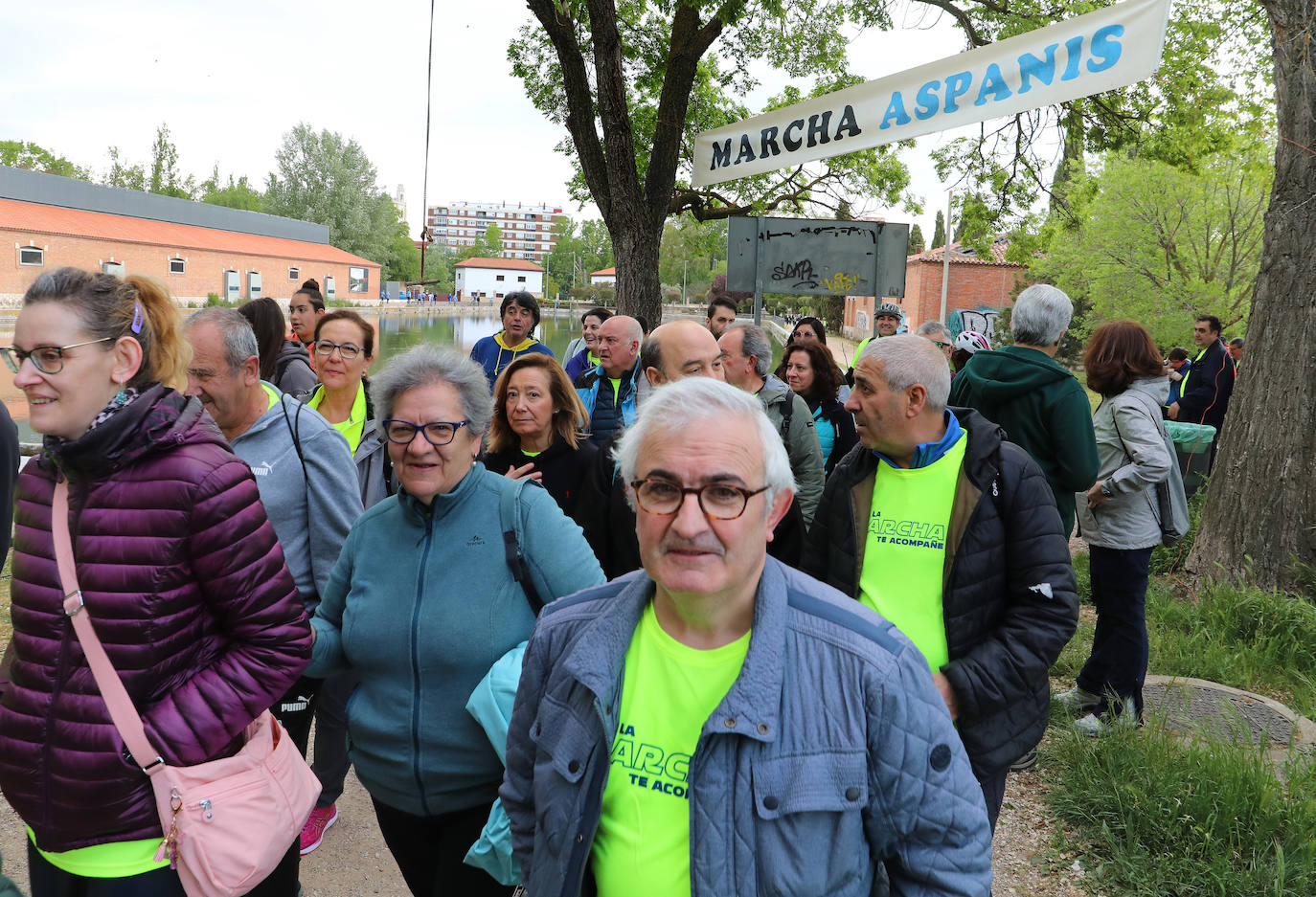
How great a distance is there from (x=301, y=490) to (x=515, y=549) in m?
1.06

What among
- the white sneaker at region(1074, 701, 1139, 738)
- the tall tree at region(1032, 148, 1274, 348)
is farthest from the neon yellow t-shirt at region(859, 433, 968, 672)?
the tall tree at region(1032, 148, 1274, 348)

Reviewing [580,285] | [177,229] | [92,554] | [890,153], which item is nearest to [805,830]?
[92,554]

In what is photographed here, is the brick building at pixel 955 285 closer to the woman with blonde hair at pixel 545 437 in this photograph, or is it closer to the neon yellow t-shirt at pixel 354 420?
the neon yellow t-shirt at pixel 354 420

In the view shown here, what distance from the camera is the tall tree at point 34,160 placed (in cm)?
7462

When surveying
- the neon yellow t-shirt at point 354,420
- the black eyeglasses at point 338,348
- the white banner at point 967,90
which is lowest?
the neon yellow t-shirt at point 354,420

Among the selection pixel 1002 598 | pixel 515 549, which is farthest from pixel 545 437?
pixel 1002 598

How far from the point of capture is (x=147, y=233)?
171 ft

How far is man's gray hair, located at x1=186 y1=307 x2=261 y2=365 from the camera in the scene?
114 inches

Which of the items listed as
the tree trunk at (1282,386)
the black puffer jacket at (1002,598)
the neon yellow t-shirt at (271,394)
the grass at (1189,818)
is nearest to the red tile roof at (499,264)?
the tree trunk at (1282,386)

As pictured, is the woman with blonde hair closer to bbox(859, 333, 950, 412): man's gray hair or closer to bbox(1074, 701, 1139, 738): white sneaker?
bbox(859, 333, 950, 412): man's gray hair

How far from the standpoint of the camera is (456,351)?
2.58 meters

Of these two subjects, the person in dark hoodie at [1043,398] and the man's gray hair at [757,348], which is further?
the man's gray hair at [757,348]

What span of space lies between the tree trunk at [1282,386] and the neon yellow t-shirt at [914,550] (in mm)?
4402

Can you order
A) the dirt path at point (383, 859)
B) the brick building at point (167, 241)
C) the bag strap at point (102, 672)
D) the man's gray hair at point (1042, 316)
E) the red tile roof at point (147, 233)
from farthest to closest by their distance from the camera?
the red tile roof at point (147, 233), the brick building at point (167, 241), the man's gray hair at point (1042, 316), the dirt path at point (383, 859), the bag strap at point (102, 672)
